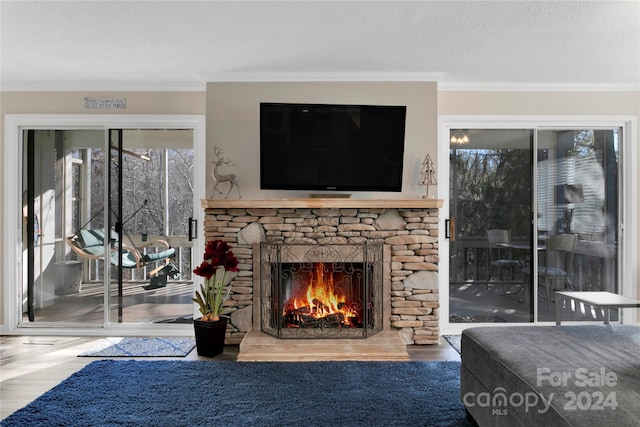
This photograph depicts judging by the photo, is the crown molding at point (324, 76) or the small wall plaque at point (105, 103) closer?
the crown molding at point (324, 76)

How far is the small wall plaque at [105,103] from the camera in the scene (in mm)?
4227

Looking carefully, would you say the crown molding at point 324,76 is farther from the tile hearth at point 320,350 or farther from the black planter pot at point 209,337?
the tile hearth at point 320,350

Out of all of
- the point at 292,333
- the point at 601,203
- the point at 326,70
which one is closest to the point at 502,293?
the point at 601,203

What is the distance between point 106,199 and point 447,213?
3308 millimetres

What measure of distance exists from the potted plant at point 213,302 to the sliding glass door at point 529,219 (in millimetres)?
2119

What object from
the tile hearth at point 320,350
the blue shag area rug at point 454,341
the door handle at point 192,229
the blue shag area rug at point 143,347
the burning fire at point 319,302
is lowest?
the blue shag area rug at point 143,347

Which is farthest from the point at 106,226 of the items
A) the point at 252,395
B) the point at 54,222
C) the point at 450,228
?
the point at 450,228

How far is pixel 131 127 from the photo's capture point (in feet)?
13.9

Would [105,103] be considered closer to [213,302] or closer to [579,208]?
[213,302]

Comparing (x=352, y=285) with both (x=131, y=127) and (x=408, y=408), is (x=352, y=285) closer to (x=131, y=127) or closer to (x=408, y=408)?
(x=408, y=408)

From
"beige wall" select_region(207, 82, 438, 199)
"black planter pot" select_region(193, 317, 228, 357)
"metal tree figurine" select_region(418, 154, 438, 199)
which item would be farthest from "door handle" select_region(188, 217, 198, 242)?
"metal tree figurine" select_region(418, 154, 438, 199)

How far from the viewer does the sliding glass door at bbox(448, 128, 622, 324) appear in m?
4.23

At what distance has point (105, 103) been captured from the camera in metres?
4.23

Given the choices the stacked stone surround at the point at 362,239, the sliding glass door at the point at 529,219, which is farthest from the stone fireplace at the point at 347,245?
the sliding glass door at the point at 529,219
